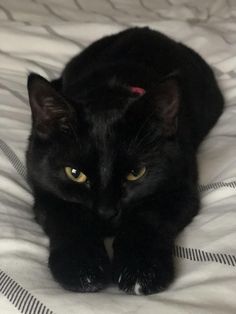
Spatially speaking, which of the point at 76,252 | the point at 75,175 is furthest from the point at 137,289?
the point at 75,175

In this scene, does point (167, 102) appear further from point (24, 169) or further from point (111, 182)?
point (24, 169)

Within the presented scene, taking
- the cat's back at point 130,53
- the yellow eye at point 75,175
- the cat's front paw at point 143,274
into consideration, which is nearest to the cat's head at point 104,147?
the yellow eye at point 75,175

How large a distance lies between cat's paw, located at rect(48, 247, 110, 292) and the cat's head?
0.08m

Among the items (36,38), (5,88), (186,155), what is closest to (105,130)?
(186,155)

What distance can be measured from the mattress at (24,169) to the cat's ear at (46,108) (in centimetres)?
20

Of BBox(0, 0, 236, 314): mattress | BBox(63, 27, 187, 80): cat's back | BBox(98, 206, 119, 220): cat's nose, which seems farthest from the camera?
BBox(63, 27, 187, 80): cat's back

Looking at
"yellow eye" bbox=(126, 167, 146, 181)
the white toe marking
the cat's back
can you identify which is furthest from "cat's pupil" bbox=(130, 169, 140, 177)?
the cat's back

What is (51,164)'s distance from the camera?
1.00 m

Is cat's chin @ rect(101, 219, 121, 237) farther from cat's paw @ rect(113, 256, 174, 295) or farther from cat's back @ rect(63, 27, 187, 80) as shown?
cat's back @ rect(63, 27, 187, 80)

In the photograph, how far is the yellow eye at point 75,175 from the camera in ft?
3.11

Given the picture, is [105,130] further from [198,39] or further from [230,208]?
[198,39]

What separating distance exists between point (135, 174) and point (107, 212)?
0.31 feet

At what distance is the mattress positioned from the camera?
0.81m

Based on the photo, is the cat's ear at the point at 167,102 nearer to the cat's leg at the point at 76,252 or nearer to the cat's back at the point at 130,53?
the cat's leg at the point at 76,252
